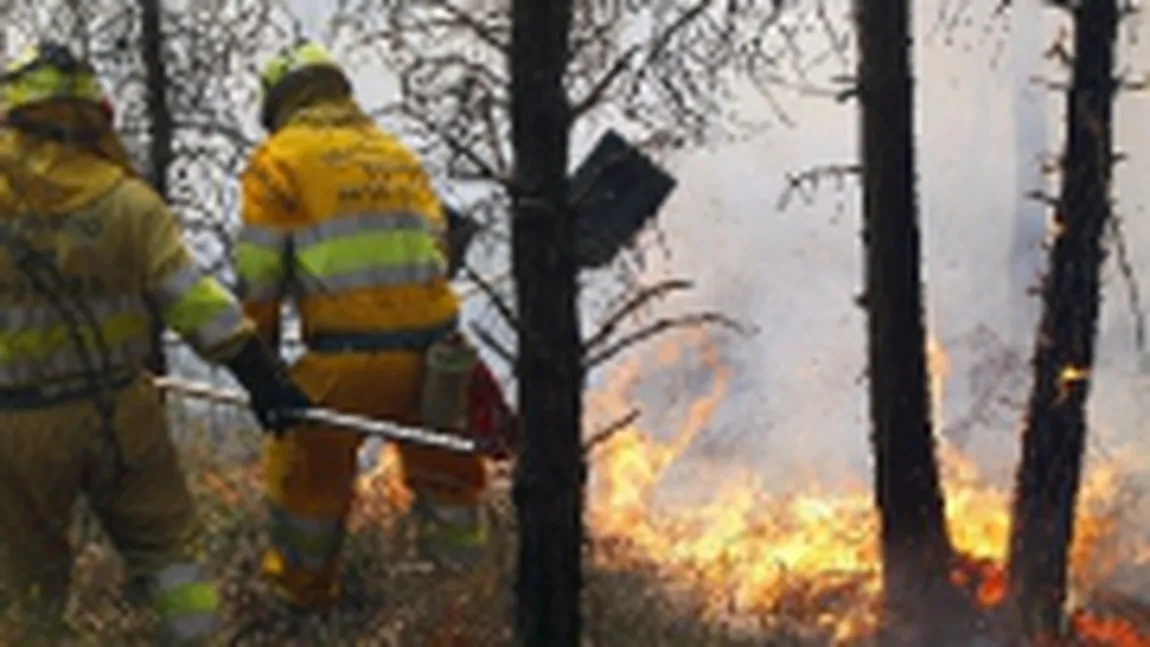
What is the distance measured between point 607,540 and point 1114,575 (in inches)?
164

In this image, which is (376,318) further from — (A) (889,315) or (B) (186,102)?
(B) (186,102)

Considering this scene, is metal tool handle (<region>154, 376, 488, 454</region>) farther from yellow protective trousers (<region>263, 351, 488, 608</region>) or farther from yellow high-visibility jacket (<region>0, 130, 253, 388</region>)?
yellow high-visibility jacket (<region>0, 130, 253, 388</region>)

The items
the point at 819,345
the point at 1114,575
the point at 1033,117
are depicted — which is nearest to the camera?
the point at 1114,575

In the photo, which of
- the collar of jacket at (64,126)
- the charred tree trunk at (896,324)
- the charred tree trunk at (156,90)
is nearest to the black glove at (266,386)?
the collar of jacket at (64,126)

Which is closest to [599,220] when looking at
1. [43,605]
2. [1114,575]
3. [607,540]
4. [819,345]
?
[43,605]

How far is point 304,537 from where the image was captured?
6.11m

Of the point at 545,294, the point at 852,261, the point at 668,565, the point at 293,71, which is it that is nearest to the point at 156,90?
the point at 293,71

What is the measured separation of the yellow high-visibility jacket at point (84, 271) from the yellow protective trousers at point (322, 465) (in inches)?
34.7

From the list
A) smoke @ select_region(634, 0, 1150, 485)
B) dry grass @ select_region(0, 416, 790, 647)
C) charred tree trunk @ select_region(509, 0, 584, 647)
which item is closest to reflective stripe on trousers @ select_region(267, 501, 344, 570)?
dry grass @ select_region(0, 416, 790, 647)

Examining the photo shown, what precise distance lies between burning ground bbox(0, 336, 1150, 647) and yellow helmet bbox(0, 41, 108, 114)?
5.48 feet

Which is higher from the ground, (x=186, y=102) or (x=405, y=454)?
(x=186, y=102)

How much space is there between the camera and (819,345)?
725 inches

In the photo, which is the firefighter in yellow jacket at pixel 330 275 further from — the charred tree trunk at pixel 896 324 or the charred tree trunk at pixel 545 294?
the charred tree trunk at pixel 896 324

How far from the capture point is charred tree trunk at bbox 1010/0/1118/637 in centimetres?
762
